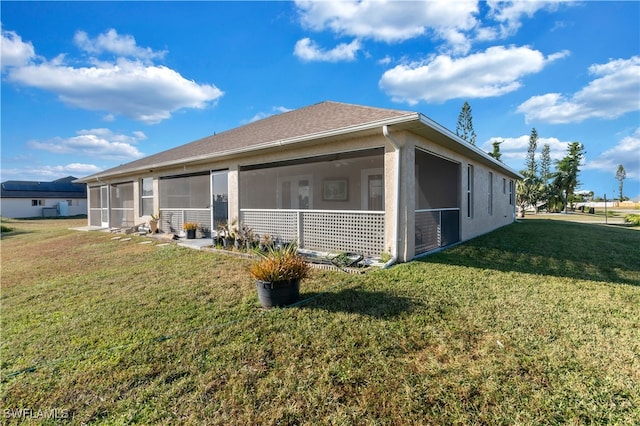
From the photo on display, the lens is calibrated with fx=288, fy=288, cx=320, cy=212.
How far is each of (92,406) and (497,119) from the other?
19094 millimetres

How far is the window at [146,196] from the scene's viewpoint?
13102 millimetres

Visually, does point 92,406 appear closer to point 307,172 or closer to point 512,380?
point 512,380

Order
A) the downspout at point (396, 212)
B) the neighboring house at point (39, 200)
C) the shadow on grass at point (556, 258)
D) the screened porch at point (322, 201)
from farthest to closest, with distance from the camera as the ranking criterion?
the neighboring house at point (39, 200) < the screened porch at point (322, 201) < the downspout at point (396, 212) < the shadow on grass at point (556, 258)

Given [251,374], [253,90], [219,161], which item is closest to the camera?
[251,374]

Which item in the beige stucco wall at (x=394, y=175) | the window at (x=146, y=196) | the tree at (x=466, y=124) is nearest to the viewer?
the beige stucco wall at (x=394, y=175)

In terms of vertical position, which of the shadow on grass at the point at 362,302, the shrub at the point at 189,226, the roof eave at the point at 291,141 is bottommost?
the shadow on grass at the point at 362,302

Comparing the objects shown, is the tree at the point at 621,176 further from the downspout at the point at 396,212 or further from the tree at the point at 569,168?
the downspout at the point at 396,212

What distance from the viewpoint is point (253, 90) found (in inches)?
556

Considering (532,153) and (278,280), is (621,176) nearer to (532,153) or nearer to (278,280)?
(532,153)

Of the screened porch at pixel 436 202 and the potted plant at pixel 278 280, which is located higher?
the screened porch at pixel 436 202

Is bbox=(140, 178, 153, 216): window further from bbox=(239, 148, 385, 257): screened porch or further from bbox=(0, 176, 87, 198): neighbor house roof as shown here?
bbox=(0, 176, 87, 198): neighbor house roof

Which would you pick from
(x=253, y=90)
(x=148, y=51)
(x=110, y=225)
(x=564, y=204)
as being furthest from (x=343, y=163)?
(x=564, y=204)

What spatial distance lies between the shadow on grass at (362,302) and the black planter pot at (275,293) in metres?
0.24

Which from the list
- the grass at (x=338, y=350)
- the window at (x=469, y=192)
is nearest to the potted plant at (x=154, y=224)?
the grass at (x=338, y=350)
